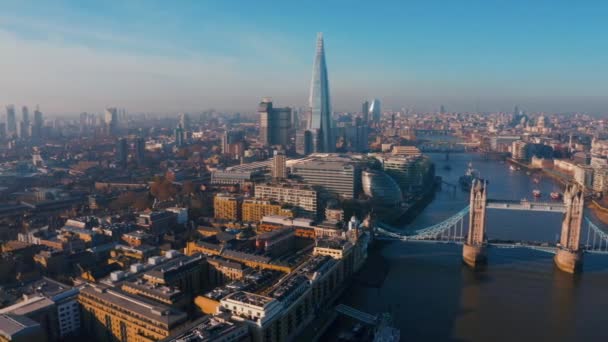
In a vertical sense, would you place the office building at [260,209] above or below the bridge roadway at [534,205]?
below

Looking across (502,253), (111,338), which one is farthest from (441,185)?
(111,338)

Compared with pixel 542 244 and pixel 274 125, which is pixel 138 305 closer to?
pixel 542 244

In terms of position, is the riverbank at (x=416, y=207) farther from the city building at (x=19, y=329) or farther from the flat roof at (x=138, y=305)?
the city building at (x=19, y=329)

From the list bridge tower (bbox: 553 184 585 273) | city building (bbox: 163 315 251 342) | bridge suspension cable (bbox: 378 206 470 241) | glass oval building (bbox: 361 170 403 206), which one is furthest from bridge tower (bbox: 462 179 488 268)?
glass oval building (bbox: 361 170 403 206)

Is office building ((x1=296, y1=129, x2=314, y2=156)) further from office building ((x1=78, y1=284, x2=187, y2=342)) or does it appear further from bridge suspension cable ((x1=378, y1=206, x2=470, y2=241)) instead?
office building ((x1=78, y1=284, x2=187, y2=342))

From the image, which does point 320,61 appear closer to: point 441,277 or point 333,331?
point 441,277

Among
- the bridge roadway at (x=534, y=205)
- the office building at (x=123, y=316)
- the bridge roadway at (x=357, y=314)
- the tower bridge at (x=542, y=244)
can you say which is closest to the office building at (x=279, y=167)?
the tower bridge at (x=542, y=244)
